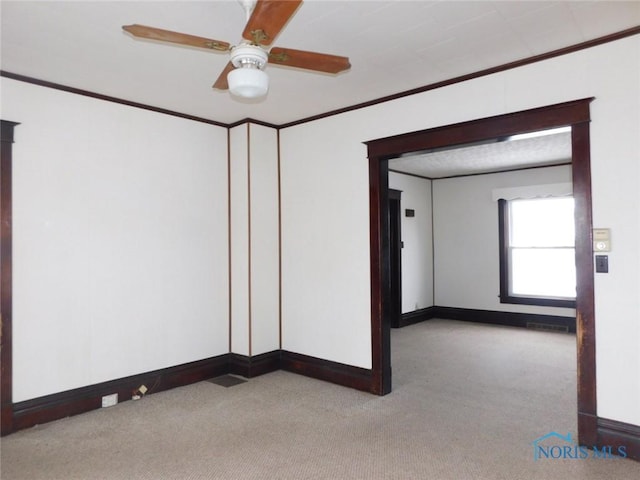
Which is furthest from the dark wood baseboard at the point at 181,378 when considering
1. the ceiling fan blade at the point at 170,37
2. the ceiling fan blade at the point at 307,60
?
the ceiling fan blade at the point at 170,37

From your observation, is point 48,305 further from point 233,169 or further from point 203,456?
point 233,169

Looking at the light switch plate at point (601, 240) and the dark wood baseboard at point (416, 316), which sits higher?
the light switch plate at point (601, 240)

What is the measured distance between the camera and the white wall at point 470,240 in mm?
7188

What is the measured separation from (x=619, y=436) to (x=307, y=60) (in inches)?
115

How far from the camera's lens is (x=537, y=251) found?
22.7ft

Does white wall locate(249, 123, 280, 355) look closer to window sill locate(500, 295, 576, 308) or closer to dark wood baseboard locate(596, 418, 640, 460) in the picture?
dark wood baseboard locate(596, 418, 640, 460)

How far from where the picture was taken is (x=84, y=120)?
3590 mm

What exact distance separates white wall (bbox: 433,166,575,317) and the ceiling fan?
569 cm

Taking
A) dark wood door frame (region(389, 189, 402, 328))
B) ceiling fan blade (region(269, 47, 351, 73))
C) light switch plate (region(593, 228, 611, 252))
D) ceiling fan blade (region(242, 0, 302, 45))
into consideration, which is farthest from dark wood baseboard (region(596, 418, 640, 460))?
dark wood door frame (region(389, 189, 402, 328))

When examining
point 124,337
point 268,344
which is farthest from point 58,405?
point 268,344

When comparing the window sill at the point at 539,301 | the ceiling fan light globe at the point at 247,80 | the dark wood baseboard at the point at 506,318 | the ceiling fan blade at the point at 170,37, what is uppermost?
the ceiling fan blade at the point at 170,37

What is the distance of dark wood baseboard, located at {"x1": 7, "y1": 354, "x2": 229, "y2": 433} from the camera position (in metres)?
3.23

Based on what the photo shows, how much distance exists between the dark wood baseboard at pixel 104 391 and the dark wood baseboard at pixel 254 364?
0.29 feet

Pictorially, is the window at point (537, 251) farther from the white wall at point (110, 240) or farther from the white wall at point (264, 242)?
the white wall at point (110, 240)
